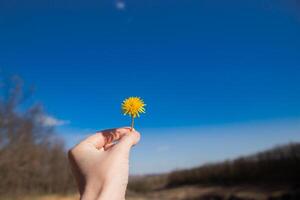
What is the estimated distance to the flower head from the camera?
79 centimetres

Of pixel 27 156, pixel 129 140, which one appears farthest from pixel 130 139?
pixel 27 156

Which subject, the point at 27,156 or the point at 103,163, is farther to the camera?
the point at 27,156

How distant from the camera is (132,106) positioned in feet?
2.65

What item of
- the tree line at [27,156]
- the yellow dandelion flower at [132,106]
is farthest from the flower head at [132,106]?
the tree line at [27,156]

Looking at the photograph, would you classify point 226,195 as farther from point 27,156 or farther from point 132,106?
point 132,106

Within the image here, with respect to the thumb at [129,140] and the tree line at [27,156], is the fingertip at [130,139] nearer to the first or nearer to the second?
the thumb at [129,140]

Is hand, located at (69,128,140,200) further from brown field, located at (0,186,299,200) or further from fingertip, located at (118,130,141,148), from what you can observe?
brown field, located at (0,186,299,200)

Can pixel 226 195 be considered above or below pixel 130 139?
above

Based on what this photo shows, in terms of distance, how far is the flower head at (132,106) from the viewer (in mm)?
794

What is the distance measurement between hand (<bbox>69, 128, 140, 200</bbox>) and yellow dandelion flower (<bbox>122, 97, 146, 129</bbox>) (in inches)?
1.1

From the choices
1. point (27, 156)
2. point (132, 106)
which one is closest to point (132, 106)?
point (132, 106)

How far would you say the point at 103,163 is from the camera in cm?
72

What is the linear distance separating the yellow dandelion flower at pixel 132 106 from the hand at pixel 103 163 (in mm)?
28

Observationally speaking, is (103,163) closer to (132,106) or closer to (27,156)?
(132,106)
